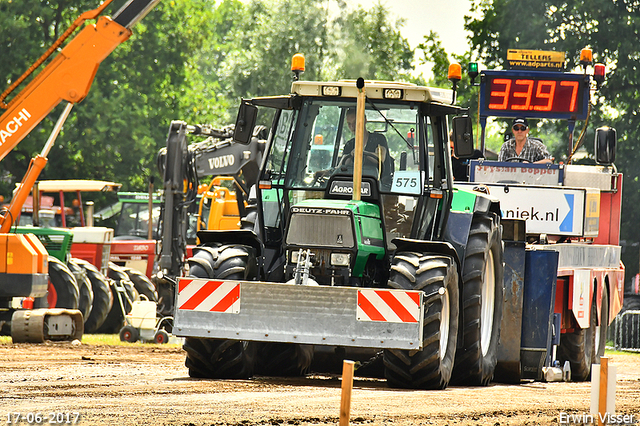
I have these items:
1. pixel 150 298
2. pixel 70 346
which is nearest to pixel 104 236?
pixel 150 298

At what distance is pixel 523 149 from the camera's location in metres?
15.5

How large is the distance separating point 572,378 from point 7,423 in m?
8.93

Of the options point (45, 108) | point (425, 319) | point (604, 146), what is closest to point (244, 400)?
point (425, 319)

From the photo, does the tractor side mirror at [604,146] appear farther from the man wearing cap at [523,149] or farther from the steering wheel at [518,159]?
the steering wheel at [518,159]

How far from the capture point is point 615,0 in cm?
3278

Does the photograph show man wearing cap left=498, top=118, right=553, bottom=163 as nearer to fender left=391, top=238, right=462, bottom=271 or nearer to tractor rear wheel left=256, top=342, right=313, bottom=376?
tractor rear wheel left=256, top=342, right=313, bottom=376

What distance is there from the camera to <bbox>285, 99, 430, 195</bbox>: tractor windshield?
404 inches

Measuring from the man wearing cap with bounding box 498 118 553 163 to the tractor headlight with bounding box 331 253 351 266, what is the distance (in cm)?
625

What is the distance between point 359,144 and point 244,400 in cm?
272

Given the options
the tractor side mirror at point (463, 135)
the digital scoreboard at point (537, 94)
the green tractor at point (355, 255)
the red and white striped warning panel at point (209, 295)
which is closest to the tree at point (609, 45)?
the digital scoreboard at point (537, 94)

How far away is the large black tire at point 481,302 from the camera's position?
408 inches

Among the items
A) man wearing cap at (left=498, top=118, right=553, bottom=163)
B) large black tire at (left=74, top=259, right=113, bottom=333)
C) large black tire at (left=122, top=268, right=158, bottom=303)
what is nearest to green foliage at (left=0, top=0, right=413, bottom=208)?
large black tire at (left=122, top=268, right=158, bottom=303)

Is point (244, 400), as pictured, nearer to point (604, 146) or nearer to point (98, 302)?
point (604, 146)

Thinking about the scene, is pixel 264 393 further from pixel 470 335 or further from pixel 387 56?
pixel 387 56
